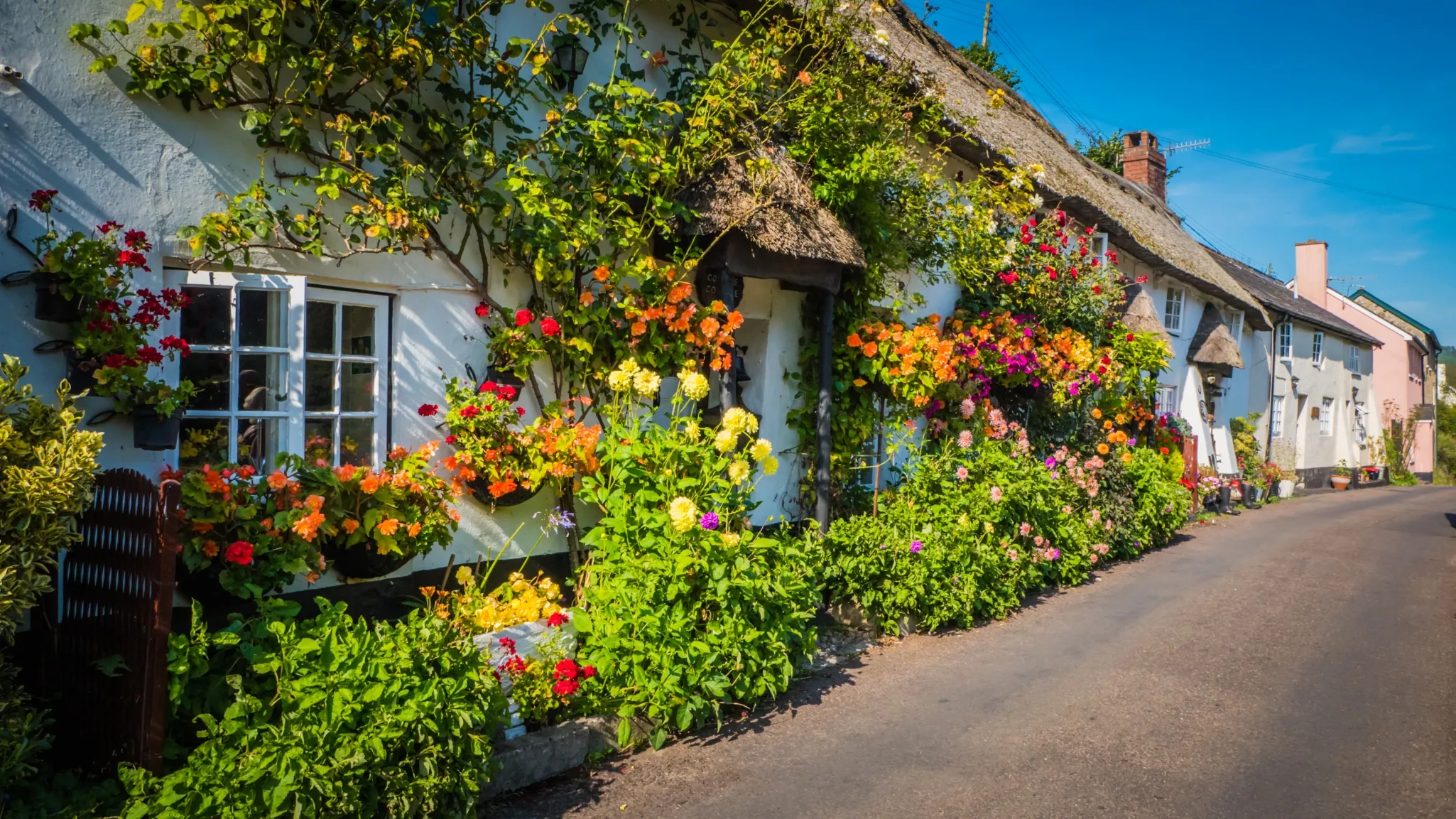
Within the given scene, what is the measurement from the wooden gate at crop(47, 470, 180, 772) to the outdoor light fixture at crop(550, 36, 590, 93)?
3571 mm

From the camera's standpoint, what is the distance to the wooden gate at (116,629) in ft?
10.6

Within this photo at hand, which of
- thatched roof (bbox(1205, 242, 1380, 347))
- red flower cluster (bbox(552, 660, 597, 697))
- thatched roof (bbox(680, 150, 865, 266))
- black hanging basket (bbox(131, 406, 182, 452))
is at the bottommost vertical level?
red flower cluster (bbox(552, 660, 597, 697))

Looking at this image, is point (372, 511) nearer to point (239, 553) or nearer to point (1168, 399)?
point (239, 553)

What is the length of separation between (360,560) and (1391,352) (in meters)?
39.3

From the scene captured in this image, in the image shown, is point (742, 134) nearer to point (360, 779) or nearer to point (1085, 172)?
point (360, 779)

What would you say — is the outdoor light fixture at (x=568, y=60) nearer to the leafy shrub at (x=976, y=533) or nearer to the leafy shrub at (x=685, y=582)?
the leafy shrub at (x=685, y=582)

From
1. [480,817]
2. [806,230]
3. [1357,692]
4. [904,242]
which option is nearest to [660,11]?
[806,230]

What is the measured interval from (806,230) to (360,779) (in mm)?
4742

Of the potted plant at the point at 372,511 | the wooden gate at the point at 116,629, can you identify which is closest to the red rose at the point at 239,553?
the potted plant at the point at 372,511

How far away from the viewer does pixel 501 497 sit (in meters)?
5.32

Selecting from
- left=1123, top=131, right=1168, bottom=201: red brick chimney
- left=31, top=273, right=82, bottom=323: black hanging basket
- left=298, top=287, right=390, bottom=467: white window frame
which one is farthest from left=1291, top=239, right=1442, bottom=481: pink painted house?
left=31, top=273, right=82, bottom=323: black hanging basket

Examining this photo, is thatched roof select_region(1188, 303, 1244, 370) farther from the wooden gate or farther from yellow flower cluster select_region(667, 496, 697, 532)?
the wooden gate

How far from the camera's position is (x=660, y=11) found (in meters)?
6.68

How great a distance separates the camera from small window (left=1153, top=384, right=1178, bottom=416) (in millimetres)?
16880
